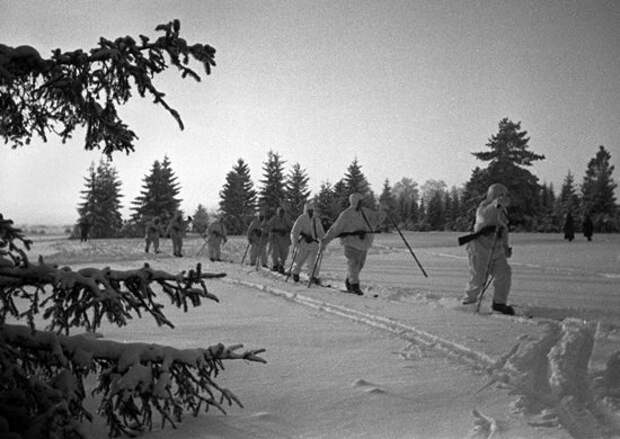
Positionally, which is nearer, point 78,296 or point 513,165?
point 78,296

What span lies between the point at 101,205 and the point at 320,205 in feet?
94.2

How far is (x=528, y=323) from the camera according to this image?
5.92 meters

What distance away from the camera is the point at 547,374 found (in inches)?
152

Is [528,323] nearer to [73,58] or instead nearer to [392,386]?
[392,386]

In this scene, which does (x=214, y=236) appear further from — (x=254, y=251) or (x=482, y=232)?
(x=482, y=232)

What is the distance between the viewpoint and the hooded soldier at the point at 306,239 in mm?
13672

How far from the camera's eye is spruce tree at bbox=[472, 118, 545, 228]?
46719 mm

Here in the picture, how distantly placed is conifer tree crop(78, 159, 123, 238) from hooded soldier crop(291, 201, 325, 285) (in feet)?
162

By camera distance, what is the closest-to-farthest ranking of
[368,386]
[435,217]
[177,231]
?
1. [368,386]
2. [177,231]
3. [435,217]

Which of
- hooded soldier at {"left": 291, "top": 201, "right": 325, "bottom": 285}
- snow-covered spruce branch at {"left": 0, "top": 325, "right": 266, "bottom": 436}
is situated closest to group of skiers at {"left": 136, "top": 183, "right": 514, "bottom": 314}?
hooded soldier at {"left": 291, "top": 201, "right": 325, "bottom": 285}

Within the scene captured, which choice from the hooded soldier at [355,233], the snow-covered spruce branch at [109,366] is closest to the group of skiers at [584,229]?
the hooded soldier at [355,233]

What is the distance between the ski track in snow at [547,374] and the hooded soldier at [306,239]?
24.7 ft

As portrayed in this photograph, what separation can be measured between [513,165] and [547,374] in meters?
48.2

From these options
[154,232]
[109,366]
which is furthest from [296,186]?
[109,366]
